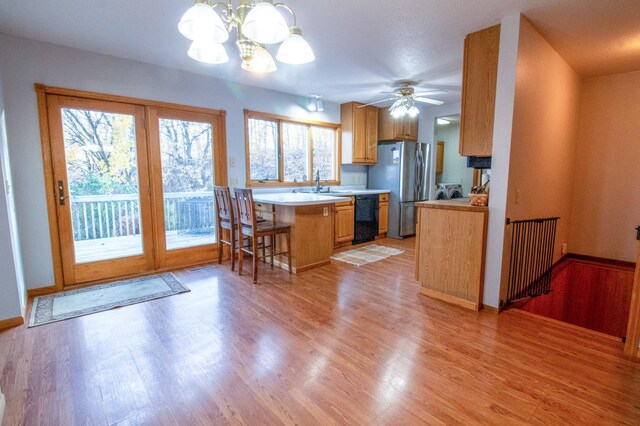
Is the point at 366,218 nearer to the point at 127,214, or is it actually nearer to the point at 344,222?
the point at 344,222

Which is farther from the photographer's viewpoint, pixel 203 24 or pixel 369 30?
pixel 369 30

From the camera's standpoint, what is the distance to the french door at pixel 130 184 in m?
3.12

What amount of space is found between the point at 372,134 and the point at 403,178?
103 centimetres

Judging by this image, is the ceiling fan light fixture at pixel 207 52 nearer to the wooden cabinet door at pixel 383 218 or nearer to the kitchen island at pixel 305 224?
the kitchen island at pixel 305 224

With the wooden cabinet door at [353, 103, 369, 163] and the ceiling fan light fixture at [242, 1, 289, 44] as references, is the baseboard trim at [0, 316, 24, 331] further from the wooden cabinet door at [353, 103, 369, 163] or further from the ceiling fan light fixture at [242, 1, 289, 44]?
the wooden cabinet door at [353, 103, 369, 163]

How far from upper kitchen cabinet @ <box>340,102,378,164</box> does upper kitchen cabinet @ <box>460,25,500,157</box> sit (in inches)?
108

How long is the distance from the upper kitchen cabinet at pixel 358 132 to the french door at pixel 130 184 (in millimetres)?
2330

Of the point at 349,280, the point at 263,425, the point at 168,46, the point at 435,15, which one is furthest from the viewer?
the point at 349,280

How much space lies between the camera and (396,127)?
5523mm

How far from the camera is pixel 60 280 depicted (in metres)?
3.11

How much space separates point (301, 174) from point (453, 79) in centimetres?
264

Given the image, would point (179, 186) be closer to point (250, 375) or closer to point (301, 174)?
point (301, 174)

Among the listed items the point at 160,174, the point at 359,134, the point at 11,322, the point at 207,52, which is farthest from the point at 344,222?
the point at 11,322

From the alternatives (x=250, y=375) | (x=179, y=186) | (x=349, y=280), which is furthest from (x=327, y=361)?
(x=179, y=186)
